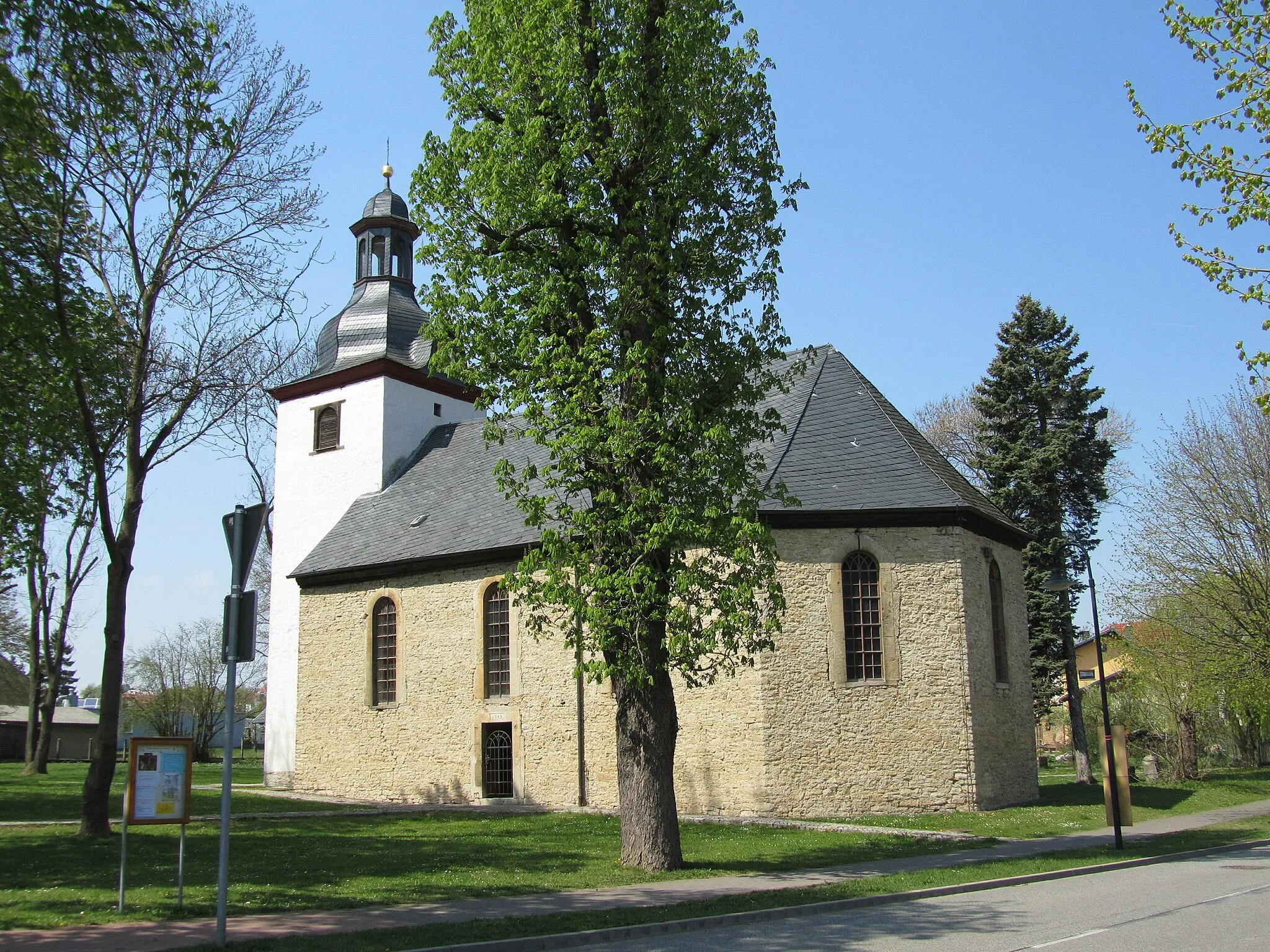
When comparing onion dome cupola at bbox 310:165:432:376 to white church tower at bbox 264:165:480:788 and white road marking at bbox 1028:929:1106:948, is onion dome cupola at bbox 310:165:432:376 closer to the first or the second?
white church tower at bbox 264:165:480:788

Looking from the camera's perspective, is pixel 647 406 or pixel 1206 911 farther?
pixel 647 406

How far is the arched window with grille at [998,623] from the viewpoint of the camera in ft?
71.1

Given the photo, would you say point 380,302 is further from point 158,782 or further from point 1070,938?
point 1070,938

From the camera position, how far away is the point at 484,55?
1353cm

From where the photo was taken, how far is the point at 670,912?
32.5 ft

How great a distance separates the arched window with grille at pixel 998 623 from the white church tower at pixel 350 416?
16.3 meters

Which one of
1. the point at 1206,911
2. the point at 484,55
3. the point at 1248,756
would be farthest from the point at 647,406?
the point at 1248,756

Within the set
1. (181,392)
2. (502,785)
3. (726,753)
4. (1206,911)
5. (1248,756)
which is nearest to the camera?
(1206,911)

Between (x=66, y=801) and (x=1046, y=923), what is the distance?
21112 millimetres

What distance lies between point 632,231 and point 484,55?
2997 millimetres

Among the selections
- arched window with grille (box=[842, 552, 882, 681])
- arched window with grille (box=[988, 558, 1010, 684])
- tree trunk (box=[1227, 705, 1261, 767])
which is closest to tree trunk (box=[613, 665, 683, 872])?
arched window with grille (box=[842, 552, 882, 681])

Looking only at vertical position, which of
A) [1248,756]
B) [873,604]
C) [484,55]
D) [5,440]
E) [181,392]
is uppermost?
[484,55]

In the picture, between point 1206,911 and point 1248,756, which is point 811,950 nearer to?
point 1206,911

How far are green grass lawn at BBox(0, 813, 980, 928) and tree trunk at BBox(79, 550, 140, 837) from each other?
0.41 m
